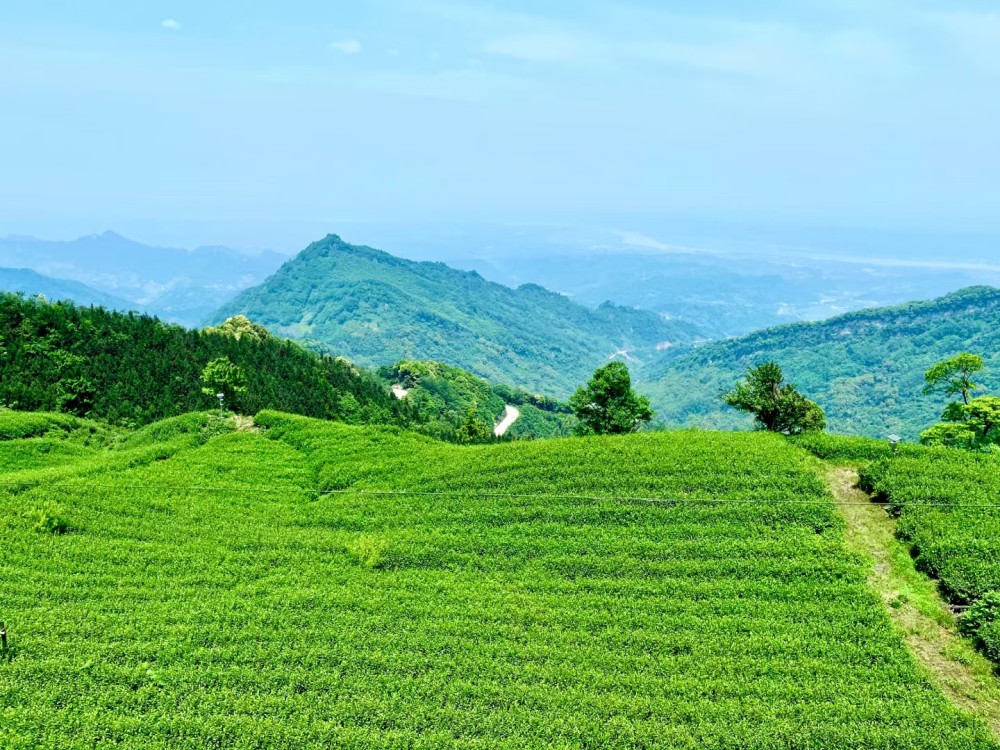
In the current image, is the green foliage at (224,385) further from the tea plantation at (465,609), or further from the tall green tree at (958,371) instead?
the tall green tree at (958,371)

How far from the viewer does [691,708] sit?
73.0ft

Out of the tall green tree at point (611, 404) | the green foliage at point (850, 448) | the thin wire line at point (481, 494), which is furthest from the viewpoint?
the tall green tree at point (611, 404)

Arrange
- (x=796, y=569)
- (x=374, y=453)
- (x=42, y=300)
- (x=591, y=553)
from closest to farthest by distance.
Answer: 1. (x=796, y=569)
2. (x=591, y=553)
3. (x=374, y=453)
4. (x=42, y=300)

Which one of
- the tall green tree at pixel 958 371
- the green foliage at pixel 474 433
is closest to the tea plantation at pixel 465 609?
the tall green tree at pixel 958 371

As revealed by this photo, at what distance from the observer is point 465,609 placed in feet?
92.8

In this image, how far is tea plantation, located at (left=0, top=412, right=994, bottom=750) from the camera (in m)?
21.8

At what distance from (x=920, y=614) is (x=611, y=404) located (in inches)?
1088

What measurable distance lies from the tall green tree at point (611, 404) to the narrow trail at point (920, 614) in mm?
17650

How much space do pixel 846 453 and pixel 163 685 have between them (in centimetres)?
3846

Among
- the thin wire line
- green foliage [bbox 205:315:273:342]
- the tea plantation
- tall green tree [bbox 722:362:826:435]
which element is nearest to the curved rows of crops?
the thin wire line

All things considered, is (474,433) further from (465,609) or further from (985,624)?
(985,624)

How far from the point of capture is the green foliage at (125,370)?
6406cm

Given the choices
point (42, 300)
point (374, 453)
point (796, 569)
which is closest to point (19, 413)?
point (42, 300)

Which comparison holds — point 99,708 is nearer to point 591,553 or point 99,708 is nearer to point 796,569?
point 591,553
